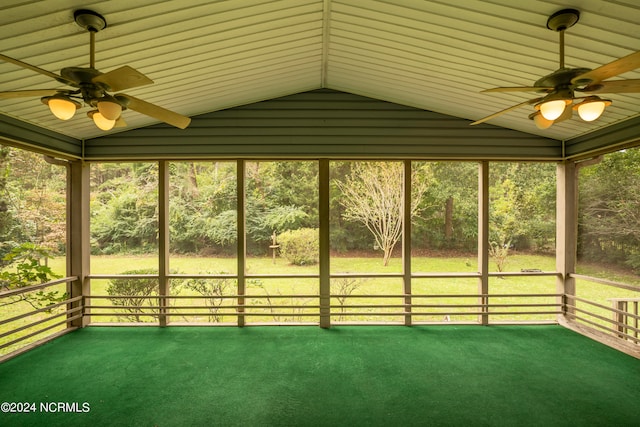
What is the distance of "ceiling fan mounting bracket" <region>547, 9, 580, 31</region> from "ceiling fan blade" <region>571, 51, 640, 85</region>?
70cm

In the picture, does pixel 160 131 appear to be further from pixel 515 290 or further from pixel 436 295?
pixel 515 290

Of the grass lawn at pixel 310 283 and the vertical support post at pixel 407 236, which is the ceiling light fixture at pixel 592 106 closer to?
the vertical support post at pixel 407 236

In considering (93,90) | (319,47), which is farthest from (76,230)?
(319,47)

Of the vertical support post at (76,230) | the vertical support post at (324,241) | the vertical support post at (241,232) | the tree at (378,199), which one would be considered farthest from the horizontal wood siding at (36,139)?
the tree at (378,199)

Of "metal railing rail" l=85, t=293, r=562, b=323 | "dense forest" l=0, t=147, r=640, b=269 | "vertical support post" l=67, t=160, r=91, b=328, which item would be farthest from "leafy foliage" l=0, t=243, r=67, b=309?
"dense forest" l=0, t=147, r=640, b=269

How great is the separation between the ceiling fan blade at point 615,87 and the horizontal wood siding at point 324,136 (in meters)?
2.61

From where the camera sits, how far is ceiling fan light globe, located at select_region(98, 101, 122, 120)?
2088 millimetres

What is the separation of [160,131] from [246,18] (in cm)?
254

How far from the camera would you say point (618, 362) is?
3.56 meters

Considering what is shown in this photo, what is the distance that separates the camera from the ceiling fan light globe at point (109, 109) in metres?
2.09

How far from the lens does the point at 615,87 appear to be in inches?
78.1

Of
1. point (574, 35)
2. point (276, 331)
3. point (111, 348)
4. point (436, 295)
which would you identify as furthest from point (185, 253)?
point (574, 35)

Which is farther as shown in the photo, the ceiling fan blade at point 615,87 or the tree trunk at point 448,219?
the tree trunk at point 448,219

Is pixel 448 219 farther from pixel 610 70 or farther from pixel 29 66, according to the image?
pixel 29 66
